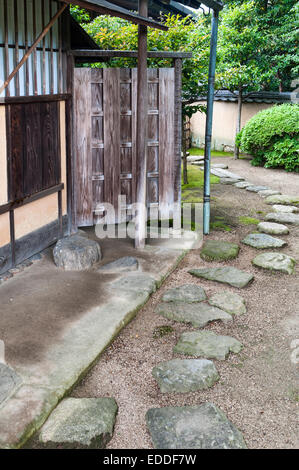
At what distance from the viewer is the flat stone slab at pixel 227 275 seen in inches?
241

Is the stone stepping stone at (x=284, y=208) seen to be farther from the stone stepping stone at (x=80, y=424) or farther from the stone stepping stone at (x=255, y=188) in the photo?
the stone stepping stone at (x=80, y=424)

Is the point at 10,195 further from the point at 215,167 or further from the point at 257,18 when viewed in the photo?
the point at 257,18

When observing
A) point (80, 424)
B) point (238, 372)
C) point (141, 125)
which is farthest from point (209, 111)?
point (80, 424)

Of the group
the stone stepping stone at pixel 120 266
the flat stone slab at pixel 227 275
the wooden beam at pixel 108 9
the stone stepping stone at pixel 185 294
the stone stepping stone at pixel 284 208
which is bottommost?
the stone stepping stone at pixel 185 294

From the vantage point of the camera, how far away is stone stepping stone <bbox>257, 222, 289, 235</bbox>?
26.9ft

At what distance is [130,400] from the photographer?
12.4 ft

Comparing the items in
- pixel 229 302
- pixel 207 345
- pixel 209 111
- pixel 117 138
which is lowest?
pixel 207 345

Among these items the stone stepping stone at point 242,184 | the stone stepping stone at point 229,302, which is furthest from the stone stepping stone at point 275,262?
the stone stepping stone at point 242,184

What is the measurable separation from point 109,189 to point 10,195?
2.02 m

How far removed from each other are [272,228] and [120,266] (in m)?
3.31

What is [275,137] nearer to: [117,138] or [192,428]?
[117,138]

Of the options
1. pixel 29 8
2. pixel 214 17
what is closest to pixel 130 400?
pixel 29 8

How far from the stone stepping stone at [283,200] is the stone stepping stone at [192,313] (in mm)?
5484

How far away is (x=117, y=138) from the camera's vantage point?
283 inches
